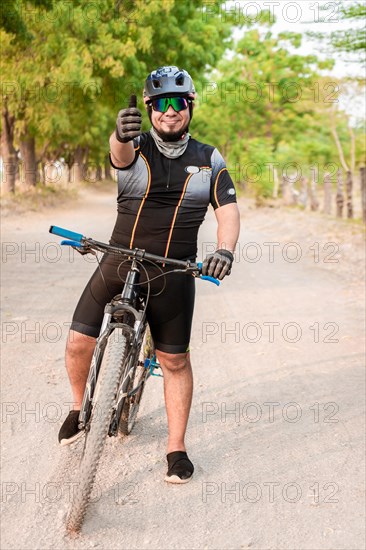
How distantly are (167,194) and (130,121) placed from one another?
0.60m

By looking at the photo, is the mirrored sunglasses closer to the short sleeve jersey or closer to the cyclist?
the cyclist

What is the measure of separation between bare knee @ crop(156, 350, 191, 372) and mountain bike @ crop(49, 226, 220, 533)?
27cm

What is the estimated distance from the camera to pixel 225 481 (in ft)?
11.6

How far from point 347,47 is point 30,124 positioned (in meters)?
13.3

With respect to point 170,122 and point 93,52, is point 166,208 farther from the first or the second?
point 93,52

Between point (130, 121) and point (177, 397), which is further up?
point (130, 121)

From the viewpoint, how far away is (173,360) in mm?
3588

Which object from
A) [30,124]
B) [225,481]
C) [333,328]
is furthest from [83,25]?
[225,481]

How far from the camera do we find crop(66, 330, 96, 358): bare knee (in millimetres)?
3502

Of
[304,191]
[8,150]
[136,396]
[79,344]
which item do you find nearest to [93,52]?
[8,150]

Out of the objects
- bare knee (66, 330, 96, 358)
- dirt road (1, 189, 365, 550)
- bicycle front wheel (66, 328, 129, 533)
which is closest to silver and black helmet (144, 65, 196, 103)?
bicycle front wheel (66, 328, 129, 533)

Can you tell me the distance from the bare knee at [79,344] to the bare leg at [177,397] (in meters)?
0.43

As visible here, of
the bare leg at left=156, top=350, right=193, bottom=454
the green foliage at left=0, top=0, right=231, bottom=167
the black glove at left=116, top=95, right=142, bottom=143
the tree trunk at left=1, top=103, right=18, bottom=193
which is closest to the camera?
the black glove at left=116, top=95, right=142, bottom=143

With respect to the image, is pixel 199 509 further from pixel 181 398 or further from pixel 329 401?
pixel 329 401
